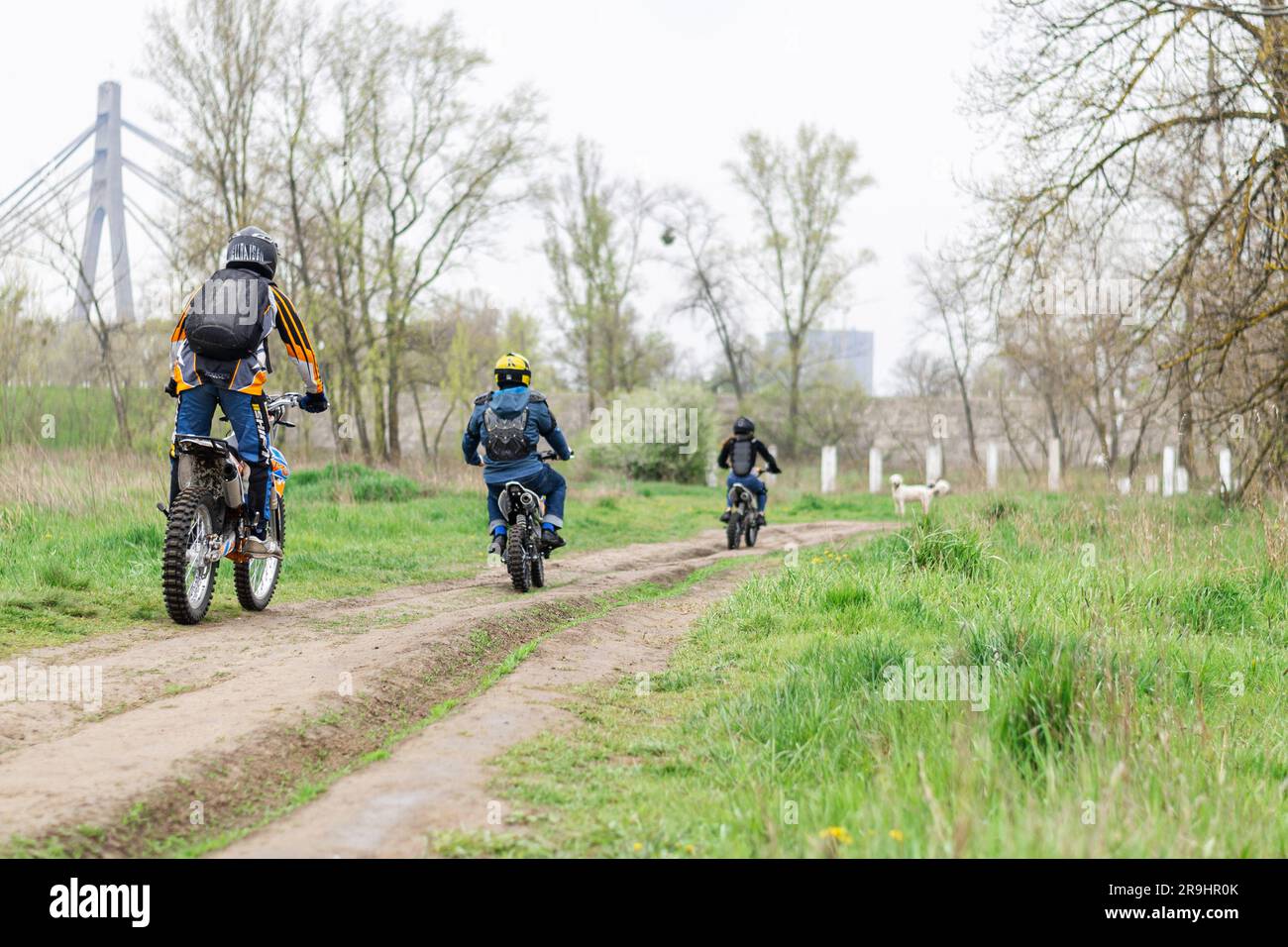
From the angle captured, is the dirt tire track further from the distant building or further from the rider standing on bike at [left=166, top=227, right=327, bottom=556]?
the distant building

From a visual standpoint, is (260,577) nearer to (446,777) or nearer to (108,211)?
(446,777)

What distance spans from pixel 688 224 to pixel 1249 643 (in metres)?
37.8

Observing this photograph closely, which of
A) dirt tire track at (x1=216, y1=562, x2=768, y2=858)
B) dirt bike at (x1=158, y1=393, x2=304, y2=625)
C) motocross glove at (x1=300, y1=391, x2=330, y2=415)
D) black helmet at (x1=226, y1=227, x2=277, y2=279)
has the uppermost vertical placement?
black helmet at (x1=226, y1=227, x2=277, y2=279)

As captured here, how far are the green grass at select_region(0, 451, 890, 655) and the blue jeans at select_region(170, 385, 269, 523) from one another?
88 cm

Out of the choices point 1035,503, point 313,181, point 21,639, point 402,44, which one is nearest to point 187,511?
point 21,639

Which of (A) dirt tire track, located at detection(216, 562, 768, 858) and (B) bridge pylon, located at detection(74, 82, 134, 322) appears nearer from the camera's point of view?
(A) dirt tire track, located at detection(216, 562, 768, 858)

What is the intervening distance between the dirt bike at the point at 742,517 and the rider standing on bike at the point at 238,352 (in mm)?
7749

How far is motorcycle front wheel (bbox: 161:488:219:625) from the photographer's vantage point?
6500 mm

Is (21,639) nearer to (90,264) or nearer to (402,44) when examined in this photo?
(90,264)

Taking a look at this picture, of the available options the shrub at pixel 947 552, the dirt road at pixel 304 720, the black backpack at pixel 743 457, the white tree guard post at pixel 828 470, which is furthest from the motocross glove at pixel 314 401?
the white tree guard post at pixel 828 470

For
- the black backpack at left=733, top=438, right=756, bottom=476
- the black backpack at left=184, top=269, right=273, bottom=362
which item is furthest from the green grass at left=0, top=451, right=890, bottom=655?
the black backpack at left=184, top=269, right=273, bottom=362

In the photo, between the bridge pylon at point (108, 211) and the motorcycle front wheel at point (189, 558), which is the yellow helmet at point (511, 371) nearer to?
the motorcycle front wheel at point (189, 558)

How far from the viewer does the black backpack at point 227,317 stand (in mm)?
6766
